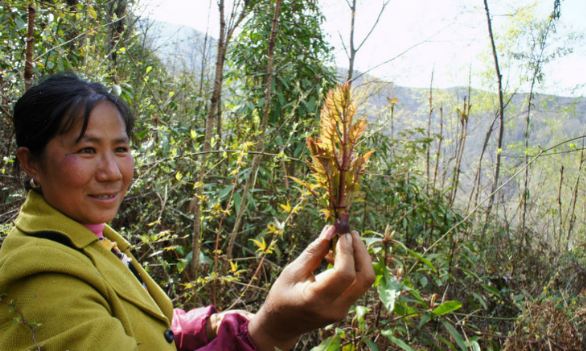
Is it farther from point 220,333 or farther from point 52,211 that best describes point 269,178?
point 52,211

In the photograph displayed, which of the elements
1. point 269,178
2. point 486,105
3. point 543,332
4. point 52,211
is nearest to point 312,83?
point 269,178

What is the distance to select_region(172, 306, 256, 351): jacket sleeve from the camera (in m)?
1.35

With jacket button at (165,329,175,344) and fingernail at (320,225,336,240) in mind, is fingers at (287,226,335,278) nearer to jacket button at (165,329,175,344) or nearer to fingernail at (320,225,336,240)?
fingernail at (320,225,336,240)

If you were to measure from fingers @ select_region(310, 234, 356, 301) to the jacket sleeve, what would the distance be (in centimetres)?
40

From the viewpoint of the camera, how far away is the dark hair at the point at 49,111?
108 centimetres

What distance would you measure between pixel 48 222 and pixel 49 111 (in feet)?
1.05

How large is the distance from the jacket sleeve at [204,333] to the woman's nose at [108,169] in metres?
0.66

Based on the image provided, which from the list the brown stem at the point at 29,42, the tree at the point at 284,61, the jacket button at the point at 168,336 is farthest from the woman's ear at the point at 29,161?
the tree at the point at 284,61

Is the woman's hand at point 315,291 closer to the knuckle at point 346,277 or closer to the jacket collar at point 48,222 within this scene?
the knuckle at point 346,277

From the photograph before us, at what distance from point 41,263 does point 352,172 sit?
873 mm

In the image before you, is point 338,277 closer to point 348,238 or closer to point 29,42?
point 348,238

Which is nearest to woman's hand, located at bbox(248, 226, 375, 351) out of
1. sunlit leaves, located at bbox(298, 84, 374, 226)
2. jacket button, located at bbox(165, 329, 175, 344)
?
sunlit leaves, located at bbox(298, 84, 374, 226)

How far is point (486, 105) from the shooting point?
368 inches

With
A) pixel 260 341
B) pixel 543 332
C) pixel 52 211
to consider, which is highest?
pixel 52 211
